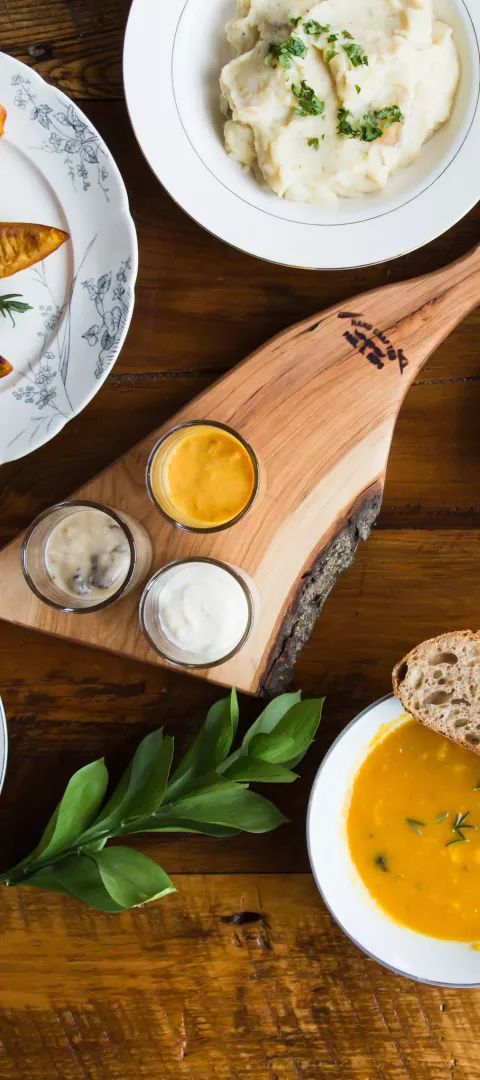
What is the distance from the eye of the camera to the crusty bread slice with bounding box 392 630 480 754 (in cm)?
189

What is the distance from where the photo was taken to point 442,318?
75.2 inches

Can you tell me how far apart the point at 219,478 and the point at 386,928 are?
3.46 feet

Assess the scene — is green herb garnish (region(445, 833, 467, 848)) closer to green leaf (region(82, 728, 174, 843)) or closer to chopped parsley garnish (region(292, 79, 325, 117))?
green leaf (region(82, 728, 174, 843))

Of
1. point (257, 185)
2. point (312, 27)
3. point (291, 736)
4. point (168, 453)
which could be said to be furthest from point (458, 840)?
point (312, 27)

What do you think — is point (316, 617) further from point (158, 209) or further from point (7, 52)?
point (7, 52)

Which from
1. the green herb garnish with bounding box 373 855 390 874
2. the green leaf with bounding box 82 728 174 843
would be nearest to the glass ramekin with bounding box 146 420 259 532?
the green leaf with bounding box 82 728 174 843

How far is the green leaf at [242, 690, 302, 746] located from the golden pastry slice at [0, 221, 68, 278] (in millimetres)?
1064

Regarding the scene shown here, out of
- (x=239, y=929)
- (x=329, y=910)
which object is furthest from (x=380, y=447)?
(x=239, y=929)

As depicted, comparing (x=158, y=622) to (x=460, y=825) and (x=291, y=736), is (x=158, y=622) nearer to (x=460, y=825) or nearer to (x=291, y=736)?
(x=291, y=736)

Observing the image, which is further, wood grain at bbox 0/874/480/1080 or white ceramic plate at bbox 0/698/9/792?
wood grain at bbox 0/874/480/1080

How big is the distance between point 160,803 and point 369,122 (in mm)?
1453

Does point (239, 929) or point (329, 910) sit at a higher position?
point (329, 910)

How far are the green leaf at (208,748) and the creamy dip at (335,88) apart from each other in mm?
1101

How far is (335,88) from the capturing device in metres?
1.78
